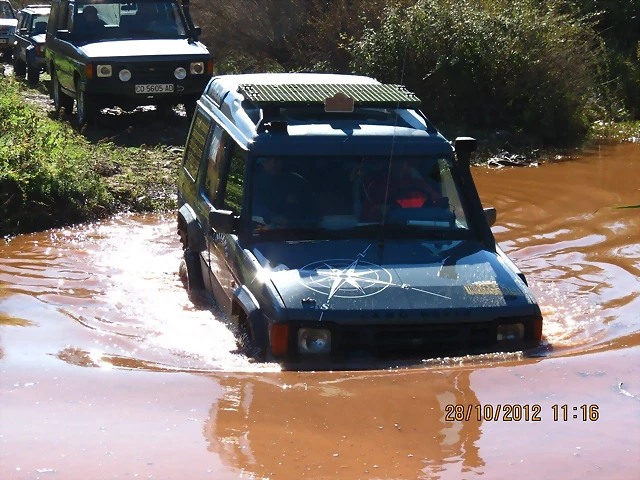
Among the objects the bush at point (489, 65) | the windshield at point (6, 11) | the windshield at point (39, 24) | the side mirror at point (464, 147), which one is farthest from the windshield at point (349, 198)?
the windshield at point (6, 11)

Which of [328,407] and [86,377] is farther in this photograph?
[86,377]

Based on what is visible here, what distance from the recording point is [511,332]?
5582 mm

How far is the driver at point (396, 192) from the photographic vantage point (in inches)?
242

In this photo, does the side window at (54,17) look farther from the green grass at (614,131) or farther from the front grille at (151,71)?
the green grass at (614,131)

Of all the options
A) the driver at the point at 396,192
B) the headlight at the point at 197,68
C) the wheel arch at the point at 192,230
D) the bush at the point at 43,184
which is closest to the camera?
the driver at the point at 396,192

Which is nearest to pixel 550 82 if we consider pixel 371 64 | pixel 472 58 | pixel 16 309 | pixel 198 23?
pixel 472 58

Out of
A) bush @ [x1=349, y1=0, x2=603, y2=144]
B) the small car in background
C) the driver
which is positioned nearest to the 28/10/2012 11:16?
the driver

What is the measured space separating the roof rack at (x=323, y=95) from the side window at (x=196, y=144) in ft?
2.63

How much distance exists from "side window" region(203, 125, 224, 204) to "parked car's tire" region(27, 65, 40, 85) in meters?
14.0

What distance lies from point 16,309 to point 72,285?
0.84 m

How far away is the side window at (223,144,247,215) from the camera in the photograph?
622 cm

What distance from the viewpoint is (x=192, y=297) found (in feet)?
24.5

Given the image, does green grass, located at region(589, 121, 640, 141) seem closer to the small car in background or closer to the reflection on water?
the reflection on water

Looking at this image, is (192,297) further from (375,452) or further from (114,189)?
(114,189)
